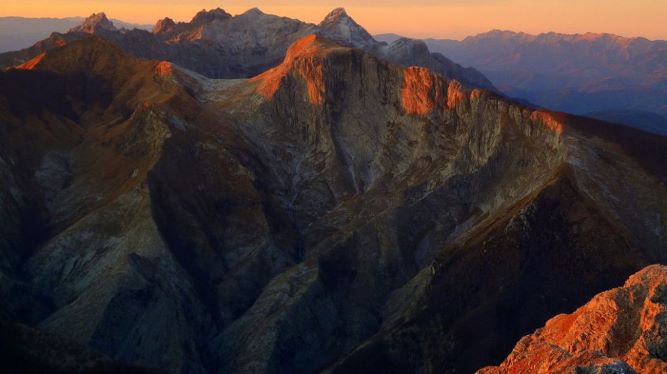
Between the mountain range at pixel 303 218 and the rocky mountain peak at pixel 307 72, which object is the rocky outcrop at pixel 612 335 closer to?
the mountain range at pixel 303 218

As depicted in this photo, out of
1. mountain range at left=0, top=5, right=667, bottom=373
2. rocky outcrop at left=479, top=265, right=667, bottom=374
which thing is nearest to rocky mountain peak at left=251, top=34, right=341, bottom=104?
mountain range at left=0, top=5, right=667, bottom=373

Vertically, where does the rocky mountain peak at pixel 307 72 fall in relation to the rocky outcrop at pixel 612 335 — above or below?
below

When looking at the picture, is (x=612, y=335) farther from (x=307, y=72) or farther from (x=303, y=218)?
(x=307, y=72)

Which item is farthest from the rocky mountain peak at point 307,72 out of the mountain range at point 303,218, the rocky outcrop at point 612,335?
the rocky outcrop at point 612,335

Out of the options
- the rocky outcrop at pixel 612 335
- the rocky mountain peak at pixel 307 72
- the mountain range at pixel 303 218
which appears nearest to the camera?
the rocky outcrop at pixel 612 335

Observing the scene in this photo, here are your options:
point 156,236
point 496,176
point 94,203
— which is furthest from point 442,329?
point 94,203

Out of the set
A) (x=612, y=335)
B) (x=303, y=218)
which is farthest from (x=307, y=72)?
(x=612, y=335)

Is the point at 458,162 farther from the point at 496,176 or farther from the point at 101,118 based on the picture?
the point at 101,118

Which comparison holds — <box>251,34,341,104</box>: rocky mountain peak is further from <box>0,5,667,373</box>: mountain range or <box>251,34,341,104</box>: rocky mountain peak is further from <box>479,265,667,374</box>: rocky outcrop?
<box>479,265,667,374</box>: rocky outcrop
